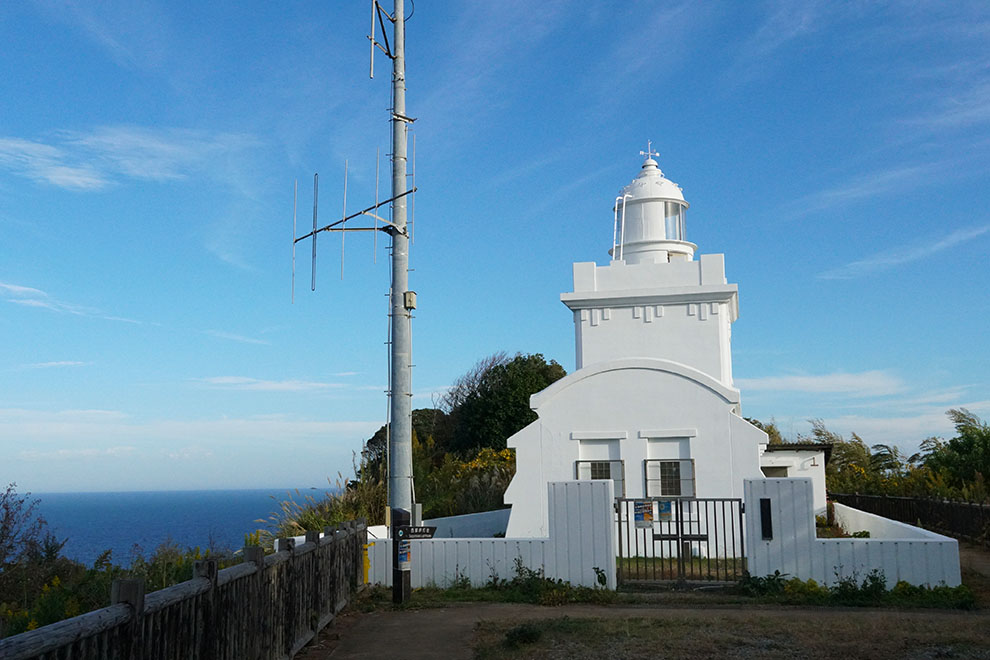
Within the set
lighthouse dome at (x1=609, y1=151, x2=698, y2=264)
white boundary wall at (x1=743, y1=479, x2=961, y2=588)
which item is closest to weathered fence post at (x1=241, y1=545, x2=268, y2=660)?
white boundary wall at (x1=743, y1=479, x2=961, y2=588)

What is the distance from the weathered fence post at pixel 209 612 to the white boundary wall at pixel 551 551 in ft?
21.8

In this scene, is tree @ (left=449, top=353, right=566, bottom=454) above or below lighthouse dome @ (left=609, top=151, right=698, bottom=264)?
below

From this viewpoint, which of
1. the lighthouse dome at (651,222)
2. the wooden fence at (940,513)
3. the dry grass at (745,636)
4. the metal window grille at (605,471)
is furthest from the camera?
the lighthouse dome at (651,222)

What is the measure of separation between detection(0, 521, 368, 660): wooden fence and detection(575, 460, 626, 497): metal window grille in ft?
21.1

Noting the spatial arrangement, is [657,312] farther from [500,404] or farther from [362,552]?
[500,404]

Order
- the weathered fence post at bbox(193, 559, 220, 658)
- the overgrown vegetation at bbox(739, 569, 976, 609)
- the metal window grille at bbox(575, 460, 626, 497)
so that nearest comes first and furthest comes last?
the weathered fence post at bbox(193, 559, 220, 658) < the overgrown vegetation at bbox(739, 569, 976, 609) < the metal window grille at bbox(575, 460, 626, 497)

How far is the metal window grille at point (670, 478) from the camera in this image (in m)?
16.4

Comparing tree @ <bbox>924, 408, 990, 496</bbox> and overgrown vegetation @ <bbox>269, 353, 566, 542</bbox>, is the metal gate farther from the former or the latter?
tree @ <bbox>924, 408, 990, 496</bbox>

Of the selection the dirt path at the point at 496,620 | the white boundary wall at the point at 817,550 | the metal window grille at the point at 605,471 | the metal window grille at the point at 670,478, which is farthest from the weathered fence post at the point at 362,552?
the metal window grille at the point at 670,478

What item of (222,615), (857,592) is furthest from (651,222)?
(222,615)

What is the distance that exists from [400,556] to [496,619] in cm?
197

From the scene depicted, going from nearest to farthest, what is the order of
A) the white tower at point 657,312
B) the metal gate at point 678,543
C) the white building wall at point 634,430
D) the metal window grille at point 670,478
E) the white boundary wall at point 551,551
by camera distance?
the white boundary wall at point 551,551, the metal gate at point 678,543, the white building wall at point 634,430, the metal window grille at point 670,478, the white tower at point 657,312

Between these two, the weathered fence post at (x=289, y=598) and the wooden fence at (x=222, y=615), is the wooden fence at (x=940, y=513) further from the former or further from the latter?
the weathered fence post at (x=289, y=598)

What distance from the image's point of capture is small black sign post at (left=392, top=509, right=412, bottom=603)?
38.5 ft
